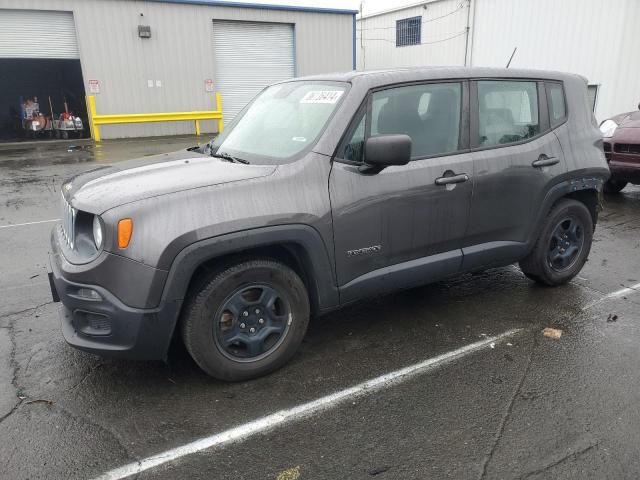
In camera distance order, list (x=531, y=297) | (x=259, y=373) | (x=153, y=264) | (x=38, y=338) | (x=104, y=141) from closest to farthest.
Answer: (x=153, y=264) → (x=259, y=373) → (x=38, y=338) → (x=531, y=297) → (x=104, y=141)

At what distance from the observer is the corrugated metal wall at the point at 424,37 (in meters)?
21.0

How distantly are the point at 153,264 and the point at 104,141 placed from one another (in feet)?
54.3

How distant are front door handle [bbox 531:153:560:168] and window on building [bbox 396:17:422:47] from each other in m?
21.2

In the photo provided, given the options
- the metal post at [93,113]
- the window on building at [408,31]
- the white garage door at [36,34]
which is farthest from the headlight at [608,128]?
the window on building at [408,31]

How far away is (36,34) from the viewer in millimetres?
16500

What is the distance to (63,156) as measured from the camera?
47.2 ft

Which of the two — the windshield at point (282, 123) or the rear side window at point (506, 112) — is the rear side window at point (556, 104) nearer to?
the rear side window at point (506, 112)

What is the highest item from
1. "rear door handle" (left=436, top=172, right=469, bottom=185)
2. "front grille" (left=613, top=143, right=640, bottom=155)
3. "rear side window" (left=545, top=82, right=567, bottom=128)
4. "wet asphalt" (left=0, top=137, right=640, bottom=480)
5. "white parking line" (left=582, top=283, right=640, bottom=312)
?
"rear side window" (left=545, top=82, right=567, bottom=128)

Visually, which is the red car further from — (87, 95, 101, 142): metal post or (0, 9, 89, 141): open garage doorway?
(0, 9, 89, 141): open garage doorway

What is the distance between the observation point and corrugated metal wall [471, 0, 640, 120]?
14961 millimetres

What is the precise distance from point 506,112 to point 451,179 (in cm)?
88

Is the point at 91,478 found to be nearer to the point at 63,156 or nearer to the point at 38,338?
the point at 38,338

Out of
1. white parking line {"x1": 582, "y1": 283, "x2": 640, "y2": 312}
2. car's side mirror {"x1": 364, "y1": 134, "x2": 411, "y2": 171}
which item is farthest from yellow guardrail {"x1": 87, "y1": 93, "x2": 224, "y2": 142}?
car's side mirror {"x1": 364, "y1": 134, "x2": 411, "y2": 171}

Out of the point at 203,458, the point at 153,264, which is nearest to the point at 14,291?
the point at 153,264
